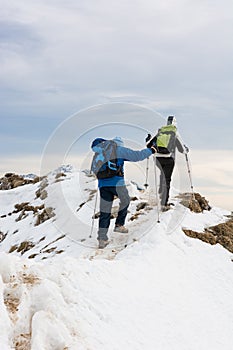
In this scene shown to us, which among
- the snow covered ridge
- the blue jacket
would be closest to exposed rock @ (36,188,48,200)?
the snow covered ridge

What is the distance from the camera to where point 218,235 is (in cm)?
1728

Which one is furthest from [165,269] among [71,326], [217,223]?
[217,223]

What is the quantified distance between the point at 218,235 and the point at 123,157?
23.8 feet

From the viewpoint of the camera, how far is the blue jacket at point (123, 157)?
12.0 m

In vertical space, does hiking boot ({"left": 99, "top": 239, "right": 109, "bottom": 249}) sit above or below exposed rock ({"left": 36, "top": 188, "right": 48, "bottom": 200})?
above

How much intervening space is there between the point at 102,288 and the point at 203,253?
679 centimetres

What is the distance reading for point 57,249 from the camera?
50.9 feet

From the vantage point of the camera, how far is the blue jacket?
11992 mm

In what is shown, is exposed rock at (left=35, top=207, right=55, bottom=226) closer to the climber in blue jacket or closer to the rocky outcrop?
the climber in blue jacket

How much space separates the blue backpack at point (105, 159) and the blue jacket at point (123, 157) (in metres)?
0.16

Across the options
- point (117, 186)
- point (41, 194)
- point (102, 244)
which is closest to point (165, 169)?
point (117, 186)

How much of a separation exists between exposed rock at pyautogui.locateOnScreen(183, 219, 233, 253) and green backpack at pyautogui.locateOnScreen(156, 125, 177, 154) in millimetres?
A: 3310

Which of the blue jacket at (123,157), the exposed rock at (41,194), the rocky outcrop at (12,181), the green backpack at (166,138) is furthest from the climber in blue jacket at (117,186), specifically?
the rocky outcrop at (12,181)

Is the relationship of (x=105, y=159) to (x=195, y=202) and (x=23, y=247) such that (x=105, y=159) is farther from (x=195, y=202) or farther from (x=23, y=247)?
(x=23, y=247)
